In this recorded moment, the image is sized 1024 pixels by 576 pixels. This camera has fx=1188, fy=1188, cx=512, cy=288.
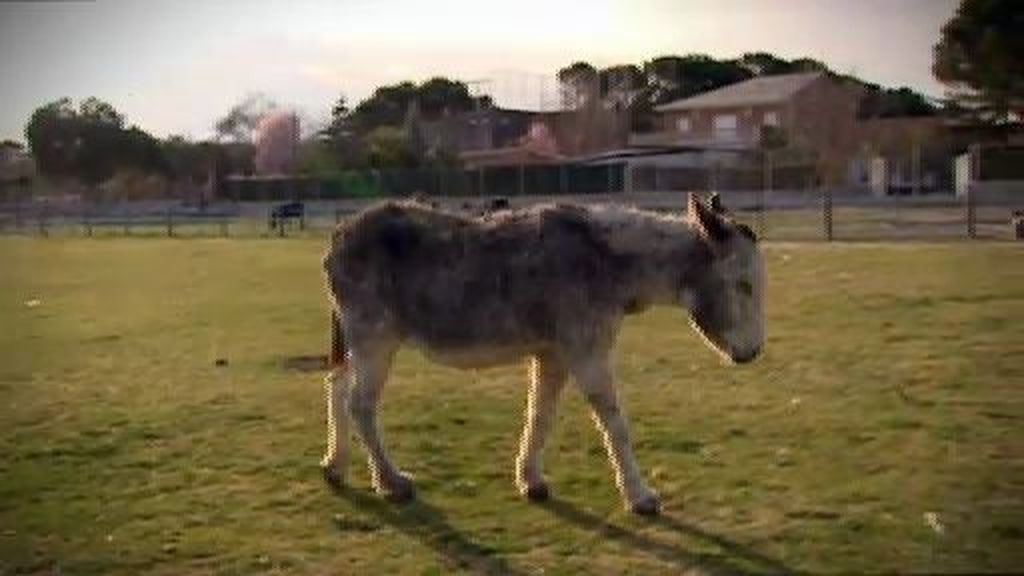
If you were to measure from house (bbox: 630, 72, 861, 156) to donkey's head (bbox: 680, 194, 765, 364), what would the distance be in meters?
0.36

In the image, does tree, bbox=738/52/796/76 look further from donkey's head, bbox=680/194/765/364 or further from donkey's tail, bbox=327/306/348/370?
donkey's tail, bbox=327/306/348/370

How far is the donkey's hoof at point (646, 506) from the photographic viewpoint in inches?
178

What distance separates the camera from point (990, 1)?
312 cm

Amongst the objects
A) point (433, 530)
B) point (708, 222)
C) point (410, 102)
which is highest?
point (410, 102)

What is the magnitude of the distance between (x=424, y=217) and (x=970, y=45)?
7.74 ft

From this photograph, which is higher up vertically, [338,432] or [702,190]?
[702,190]

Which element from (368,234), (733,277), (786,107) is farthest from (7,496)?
(786,107)

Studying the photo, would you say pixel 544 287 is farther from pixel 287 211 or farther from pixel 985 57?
pixel 287 211

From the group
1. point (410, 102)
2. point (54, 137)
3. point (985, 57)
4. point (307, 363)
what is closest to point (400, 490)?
point (410, 102)

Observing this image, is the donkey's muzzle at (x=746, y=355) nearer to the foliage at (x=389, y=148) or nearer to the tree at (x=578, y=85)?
the tree at (x=578, y=85)

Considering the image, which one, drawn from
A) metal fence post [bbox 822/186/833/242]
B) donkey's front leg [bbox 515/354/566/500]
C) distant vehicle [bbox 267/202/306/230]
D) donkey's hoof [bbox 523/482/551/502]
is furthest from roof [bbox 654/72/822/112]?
distant vehicle [bbox 267/202/306/230]

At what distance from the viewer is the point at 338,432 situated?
532 cm

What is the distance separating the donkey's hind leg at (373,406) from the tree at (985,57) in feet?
8.49

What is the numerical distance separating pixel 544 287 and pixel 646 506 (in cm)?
93
